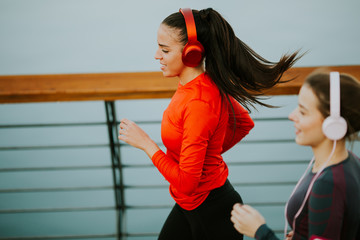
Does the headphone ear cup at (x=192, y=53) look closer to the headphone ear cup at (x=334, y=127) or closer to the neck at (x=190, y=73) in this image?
the neck at (x=190, y=73)

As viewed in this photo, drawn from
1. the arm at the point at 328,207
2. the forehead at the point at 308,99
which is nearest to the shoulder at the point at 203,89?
the forehead at the point at 308,99

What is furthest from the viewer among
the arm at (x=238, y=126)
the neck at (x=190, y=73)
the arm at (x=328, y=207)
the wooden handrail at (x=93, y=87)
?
the wooden handrail at (x=93, y=87)

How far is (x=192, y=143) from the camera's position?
0.96 m

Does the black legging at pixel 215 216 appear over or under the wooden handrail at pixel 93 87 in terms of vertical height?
under

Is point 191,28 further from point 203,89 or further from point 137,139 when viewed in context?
point 137,139

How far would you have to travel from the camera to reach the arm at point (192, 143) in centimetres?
96

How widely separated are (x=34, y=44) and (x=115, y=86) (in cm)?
A: 303

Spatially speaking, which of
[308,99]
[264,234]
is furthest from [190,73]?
[264,234]

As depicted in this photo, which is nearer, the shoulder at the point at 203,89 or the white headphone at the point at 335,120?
the white headphone at the point at 335,120

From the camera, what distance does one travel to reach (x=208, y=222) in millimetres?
1151

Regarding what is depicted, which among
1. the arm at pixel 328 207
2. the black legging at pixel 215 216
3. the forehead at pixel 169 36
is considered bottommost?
the black legging at pixel 215 216

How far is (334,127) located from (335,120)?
0.01m

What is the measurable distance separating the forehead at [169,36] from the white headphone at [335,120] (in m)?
0.47

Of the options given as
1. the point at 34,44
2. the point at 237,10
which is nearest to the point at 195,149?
the point at 237,10
